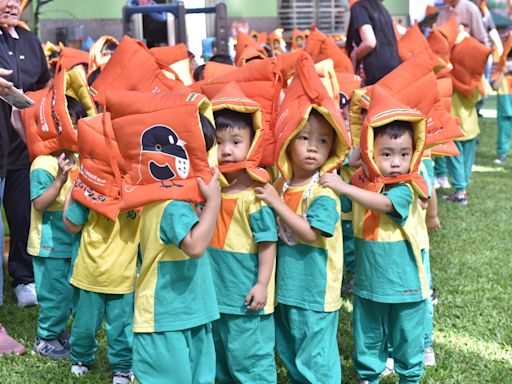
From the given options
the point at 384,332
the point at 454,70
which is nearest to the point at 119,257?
the point at 384,332

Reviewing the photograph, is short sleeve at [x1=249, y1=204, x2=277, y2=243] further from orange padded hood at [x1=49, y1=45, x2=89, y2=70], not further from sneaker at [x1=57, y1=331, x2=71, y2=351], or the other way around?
orange padded hood at [x1=49, y1=45, x2=89, y2=70]

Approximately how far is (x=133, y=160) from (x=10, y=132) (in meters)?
1.80

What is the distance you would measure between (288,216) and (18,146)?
6.94 feet

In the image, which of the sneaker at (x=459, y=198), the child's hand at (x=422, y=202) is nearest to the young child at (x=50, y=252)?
the child's hand at (x=422, y=202)

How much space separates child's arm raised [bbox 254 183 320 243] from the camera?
2824mm

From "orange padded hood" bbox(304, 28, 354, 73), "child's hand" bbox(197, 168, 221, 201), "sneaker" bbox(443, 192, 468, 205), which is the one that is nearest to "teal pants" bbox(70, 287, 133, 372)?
"child's hand" bbox(197, 168, 221, 201)

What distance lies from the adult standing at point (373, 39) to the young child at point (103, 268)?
298 centimetres

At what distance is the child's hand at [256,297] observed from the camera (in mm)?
2902

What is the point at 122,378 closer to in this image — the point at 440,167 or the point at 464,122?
the point at 464,122

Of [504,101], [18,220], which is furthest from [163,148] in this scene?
[504,101]

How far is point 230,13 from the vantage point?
55.2 ft

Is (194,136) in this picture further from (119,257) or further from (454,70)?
(454,70)

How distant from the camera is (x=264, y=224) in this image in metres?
2.88

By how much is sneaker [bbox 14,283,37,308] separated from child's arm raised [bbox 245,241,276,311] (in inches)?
78.1
